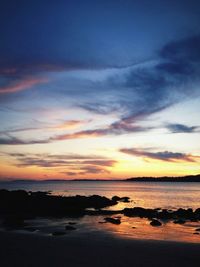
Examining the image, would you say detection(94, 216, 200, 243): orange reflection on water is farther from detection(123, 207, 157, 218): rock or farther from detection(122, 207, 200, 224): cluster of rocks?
detection(123, 207, 157, 218): rock

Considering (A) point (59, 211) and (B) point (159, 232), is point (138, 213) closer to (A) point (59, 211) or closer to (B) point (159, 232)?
(A) point (59, 211)

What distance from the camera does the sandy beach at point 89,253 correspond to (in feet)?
48.5

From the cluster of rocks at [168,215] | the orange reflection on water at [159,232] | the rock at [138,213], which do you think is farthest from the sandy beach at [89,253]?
the rock at [138,213]

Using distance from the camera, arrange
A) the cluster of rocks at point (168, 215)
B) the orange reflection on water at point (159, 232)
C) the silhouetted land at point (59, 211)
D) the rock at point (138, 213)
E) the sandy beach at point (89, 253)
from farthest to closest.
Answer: the rock at point (138, 213)
the cluster of rocks at point (168, 215)
the silhouetted land at point (59, 211)
the orange reflection on water at point (159, 232)
the sandy beach at point (89, 253)

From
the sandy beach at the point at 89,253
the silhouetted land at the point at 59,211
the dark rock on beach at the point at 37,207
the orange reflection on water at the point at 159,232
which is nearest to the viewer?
the sandy beach at the point at 89,253

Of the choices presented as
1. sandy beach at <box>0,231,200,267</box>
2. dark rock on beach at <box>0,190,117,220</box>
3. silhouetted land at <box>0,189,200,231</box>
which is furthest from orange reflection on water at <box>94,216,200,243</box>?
dark rock on beach at <box>0,190,117,220</box>

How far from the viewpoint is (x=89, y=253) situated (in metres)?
16.8

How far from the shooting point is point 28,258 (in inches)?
608

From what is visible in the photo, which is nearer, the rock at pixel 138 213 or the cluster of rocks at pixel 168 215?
the cluster of rocks at pixel 168 215

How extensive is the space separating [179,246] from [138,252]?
403cm

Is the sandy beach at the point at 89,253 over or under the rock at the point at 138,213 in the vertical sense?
over

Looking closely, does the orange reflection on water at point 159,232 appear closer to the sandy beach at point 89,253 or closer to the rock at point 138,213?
the sandy beach at point 89,253

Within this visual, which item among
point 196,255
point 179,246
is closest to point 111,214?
point 179,246

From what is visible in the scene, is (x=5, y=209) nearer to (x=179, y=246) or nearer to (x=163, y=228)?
(x=163, y=228)
